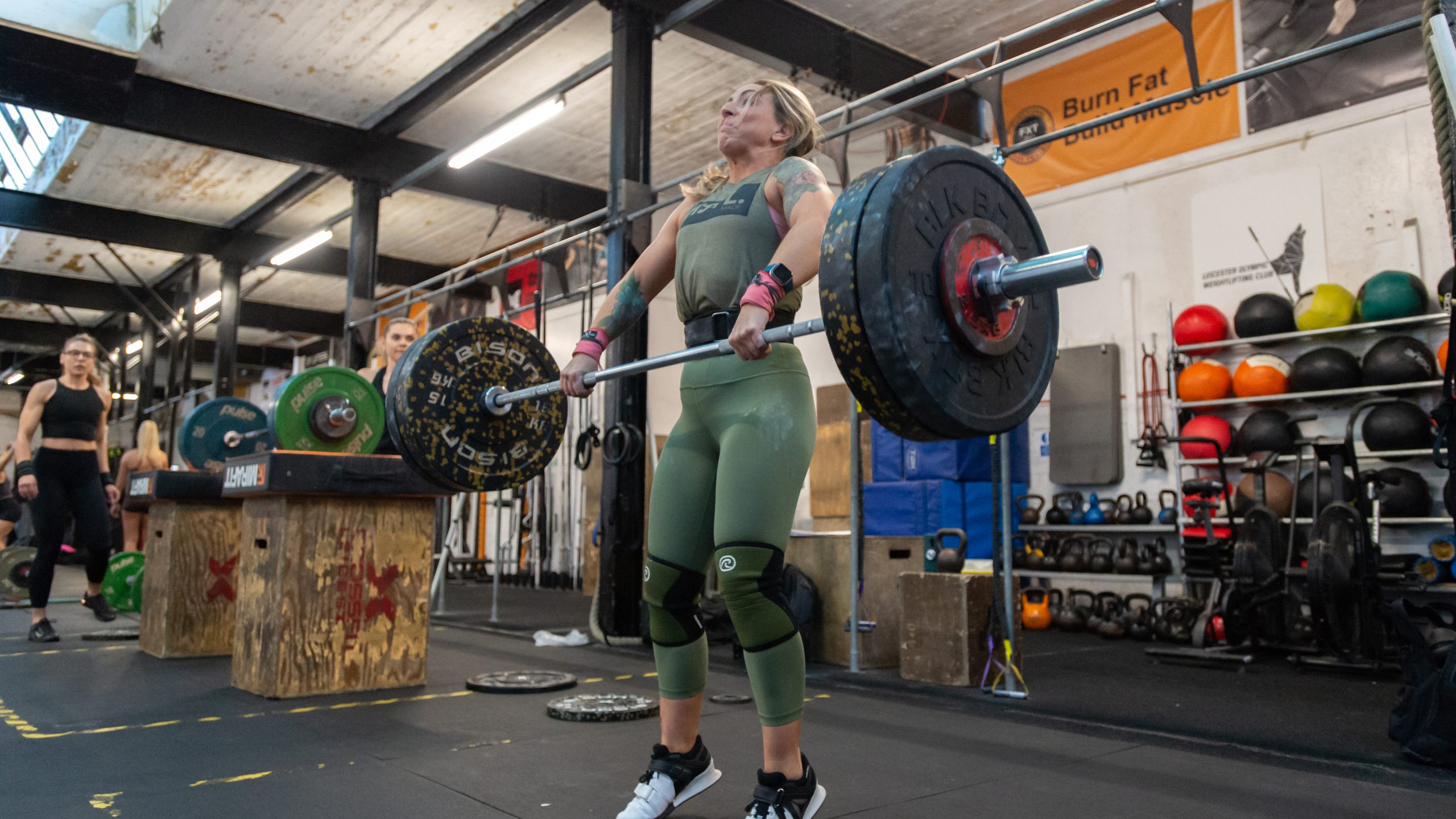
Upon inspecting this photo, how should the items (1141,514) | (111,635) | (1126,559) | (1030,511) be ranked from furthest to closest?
(1030,511) < (1141,514) < (1126,559) < (111,635)

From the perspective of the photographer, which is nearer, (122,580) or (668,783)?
(668,783)

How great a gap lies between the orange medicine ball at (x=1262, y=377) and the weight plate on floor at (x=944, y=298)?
3828 millimetres

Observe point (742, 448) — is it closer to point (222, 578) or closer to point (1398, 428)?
point (222, 578)

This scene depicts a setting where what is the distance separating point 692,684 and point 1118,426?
4.50 metres

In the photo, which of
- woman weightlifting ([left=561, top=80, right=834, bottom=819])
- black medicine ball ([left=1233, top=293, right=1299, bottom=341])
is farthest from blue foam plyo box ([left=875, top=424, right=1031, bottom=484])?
woman weightlifting ([left=561, top=80, right=834, bottom=819])

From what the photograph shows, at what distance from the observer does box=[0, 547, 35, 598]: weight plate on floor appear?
232 inches

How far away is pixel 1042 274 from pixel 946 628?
2107 millimetres

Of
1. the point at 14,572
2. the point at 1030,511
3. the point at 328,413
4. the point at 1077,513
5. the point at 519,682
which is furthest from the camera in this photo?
the point at 14,572

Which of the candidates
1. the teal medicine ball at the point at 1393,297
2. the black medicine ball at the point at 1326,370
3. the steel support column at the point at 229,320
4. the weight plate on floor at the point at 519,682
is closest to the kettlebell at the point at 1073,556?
the black medicine ball at the point at 1326,370

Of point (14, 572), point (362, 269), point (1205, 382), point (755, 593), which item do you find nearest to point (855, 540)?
point (755, 593)

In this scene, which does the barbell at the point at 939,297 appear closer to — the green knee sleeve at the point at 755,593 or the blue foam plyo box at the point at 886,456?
the green knee sleeve at the point at 755,593

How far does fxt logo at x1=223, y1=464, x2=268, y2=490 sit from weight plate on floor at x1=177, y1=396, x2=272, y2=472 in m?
1.21

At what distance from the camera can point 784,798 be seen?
4.66 feet

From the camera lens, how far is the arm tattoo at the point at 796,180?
4.92 feet
